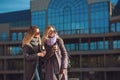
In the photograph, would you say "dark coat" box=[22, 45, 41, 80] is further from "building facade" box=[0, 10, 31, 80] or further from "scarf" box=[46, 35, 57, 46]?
"building facade" box=[0, 10, 31, 80]

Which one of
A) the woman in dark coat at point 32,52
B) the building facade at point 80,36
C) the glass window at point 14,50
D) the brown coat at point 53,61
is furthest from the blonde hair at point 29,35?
the glass window at point 14,50

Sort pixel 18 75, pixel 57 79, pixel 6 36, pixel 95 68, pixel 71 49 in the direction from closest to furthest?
pixel 57 79 < pixel 95 68 < pixel 71 49 < pixel 18 75 < pixel 6 36

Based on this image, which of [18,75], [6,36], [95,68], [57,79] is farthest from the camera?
[6,36]

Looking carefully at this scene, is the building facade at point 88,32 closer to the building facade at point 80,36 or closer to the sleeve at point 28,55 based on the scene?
the building facade at point 80,36

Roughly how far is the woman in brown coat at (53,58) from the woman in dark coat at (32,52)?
19cm

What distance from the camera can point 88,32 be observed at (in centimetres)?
7619

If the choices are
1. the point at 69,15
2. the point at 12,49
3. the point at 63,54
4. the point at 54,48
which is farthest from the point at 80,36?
the point at 54,48

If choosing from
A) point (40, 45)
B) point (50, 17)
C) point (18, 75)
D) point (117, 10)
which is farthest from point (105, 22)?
point (40, 45)

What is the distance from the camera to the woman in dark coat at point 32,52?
888 cm

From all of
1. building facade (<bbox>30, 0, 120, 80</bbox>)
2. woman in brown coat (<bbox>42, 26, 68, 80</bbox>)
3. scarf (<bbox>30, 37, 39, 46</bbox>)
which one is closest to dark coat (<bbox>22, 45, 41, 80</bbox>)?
scarf (<bbox>30, 37, 39, 46</bbox>)

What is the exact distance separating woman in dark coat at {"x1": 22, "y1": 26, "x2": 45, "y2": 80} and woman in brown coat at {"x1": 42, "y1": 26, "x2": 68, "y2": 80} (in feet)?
0.61

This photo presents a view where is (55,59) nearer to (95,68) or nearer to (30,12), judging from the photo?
(95,68)

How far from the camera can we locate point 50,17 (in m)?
83.1

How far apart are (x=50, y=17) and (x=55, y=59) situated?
244 feet
